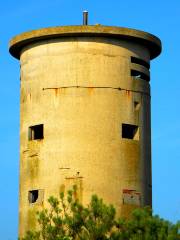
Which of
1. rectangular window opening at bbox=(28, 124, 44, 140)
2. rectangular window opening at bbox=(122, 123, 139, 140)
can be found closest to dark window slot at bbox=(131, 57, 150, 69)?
rectangular window opening at bbox=(122, 123, 139, 140)

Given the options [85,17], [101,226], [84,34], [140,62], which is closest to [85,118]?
[84,34]

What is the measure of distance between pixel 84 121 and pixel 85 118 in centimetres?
10

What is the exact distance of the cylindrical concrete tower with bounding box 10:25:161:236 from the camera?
87.0 ft

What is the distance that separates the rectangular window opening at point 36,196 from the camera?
26812 mm

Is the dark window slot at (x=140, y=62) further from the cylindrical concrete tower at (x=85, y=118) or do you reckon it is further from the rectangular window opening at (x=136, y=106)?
the rectangular window opening at (x=136, y=106)

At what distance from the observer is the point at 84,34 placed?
2720 cm

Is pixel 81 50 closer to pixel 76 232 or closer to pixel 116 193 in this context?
pixel 116 193

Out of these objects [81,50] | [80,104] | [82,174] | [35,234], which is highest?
[81,50]

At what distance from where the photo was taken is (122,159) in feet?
88.1

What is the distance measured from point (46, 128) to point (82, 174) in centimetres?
197

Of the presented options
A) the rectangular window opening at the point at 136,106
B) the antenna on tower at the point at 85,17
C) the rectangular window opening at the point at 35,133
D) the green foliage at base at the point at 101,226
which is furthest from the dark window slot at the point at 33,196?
the antenna on tower at the point at 85,17

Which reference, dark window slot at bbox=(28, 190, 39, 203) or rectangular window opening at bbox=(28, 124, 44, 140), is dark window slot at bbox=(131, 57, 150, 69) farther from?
dark window slot at bbox=(28, 190, 39, 203)

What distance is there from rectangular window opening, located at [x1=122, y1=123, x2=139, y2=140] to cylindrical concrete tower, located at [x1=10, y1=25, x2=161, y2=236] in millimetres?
32

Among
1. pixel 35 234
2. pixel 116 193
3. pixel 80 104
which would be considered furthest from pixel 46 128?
pixel 35 234
